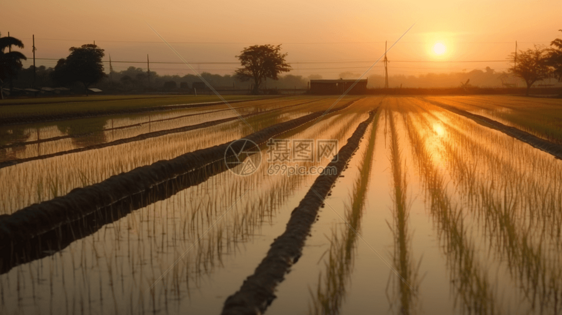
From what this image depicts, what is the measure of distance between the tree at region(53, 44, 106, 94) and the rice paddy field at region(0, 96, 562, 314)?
54046 millimetres

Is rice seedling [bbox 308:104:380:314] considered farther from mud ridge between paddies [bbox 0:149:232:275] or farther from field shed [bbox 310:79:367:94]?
field shed [bbox 310:79:367:94]

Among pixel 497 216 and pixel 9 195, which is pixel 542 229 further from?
pixel 9 195

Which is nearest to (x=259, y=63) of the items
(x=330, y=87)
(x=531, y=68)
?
(x=330, y=87)

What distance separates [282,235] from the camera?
477cm

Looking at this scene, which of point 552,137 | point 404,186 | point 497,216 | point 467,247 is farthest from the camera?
point 552,137

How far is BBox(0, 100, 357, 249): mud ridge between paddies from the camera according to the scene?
5039 millimetres

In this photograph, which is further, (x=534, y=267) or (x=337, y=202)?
(x=337, y=202)

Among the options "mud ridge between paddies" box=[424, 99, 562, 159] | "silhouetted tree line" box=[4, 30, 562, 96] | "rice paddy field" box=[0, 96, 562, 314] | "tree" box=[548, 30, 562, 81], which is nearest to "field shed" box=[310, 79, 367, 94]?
"silhouetted tree line" box=[4, 30, 562, 96]

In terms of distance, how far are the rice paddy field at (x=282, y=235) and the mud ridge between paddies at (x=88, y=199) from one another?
0.06ft

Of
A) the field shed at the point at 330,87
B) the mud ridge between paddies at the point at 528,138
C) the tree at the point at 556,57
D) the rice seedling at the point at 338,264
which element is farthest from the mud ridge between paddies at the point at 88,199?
the field shed at the point at 330,87

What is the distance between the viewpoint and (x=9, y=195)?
6.76m

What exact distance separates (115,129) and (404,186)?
1104 cm

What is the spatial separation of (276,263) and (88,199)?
293 centimetres

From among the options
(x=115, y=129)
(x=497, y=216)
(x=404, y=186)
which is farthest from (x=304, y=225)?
(x=115, y=129)
